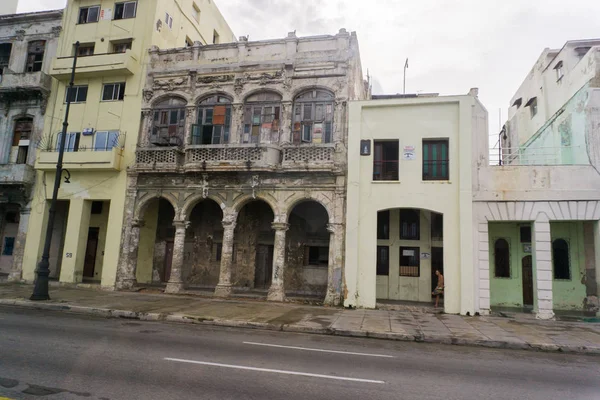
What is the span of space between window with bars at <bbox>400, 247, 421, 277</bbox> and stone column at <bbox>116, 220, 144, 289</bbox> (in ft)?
42.7

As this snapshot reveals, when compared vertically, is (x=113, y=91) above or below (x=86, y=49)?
below

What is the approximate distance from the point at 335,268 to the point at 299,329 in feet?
16.8

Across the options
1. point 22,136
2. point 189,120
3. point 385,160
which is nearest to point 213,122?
point 189,120

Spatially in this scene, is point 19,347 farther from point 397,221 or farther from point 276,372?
point 397,221

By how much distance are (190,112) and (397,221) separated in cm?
1166

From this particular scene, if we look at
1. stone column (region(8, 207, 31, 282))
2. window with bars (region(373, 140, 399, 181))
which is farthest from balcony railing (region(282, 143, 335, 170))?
stone column (region(8, 207, 31, 282))

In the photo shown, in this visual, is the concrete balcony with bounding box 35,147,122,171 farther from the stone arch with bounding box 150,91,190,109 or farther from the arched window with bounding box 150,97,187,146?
the stone arch with bounding box 150,91,190,109

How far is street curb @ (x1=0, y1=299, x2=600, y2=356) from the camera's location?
931 centimetres

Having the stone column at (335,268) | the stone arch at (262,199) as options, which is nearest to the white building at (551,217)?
the stone column at (335,268)

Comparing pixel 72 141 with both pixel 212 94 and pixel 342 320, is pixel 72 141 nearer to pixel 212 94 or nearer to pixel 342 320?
pixel 212 94

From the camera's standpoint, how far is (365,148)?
15898 mm

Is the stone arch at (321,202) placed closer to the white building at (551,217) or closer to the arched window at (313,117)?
the arched window at (313,117)

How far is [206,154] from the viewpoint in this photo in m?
17.4

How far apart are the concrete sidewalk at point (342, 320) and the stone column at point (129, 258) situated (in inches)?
79.4
